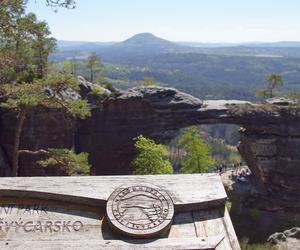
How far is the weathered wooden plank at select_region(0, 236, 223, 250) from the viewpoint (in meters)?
5.24

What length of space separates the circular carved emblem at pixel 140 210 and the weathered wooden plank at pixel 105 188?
7.4 inches

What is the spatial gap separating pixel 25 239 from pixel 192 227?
92.4 inches

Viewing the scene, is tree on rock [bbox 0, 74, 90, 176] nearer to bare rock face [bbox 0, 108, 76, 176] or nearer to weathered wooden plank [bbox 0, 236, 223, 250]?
weathered wooden plank [bbox 0, 236, 223, 250]

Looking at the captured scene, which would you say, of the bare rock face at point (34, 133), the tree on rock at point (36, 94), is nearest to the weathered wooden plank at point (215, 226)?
the tree on rock at point (36, 94)

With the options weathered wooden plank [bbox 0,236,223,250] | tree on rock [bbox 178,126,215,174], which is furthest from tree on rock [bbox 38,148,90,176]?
tree on rock [bbox 178,126,215,174]

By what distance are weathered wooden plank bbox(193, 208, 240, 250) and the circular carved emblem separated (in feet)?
1.51

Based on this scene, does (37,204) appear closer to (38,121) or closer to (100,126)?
(38,121)

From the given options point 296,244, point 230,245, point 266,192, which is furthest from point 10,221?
point 266,192

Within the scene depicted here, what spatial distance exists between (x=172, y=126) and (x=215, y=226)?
34.8 meters

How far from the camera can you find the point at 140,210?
5.85 meters

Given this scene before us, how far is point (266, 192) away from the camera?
42.8 meters

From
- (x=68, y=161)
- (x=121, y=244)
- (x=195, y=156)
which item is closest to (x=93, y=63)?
(x=195, y=156)

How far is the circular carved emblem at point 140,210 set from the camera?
5.55 meters

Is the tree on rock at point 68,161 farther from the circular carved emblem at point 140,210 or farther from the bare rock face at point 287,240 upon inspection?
the circular carved emblem at point 140,210
